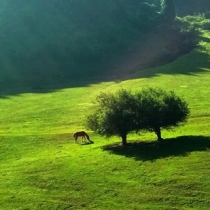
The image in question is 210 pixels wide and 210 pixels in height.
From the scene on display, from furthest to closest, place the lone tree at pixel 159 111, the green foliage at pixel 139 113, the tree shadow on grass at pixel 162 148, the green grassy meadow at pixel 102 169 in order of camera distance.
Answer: the green foliage at pixel 139 113 → the lone tree at pixel 159 111 → the tree shadow on grass at pixel 162 148 → the green grassy meadow at pixel 102 169

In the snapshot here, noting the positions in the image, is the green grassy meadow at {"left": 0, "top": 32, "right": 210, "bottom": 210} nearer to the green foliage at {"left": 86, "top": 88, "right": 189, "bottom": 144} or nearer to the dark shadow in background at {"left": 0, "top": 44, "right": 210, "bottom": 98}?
the green foliage at {"left": 86, "top": 88, "right": 189, "bottom": 144}

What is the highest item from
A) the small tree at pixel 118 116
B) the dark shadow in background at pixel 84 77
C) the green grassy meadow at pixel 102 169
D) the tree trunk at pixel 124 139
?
the dark shadow in background at pixel 84 77

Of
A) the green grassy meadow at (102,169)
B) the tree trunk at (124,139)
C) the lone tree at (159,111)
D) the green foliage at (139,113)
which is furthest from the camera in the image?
the tree trunk at (124,139)

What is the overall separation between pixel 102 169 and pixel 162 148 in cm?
1012

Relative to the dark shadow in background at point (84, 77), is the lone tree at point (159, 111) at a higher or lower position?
lower

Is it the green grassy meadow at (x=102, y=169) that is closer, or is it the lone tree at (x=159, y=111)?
the green grassy meadow at (x=102, y=169)

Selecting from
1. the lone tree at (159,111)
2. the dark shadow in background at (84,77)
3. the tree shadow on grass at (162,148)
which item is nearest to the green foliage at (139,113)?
the lone tree at (159,111)

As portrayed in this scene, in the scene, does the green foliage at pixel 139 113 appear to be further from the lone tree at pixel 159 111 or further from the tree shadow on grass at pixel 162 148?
the tree shadow on grass at pixel 162 148

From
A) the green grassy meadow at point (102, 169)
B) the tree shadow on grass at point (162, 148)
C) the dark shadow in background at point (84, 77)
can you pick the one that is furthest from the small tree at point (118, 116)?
the dark shadow in background at point (84, 77)

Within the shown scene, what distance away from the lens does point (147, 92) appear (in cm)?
6919

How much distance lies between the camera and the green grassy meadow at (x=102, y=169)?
47.5 meters

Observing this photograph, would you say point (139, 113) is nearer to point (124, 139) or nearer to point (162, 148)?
point (124, 139)

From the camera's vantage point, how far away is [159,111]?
212ft

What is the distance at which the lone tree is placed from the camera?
212 feet
